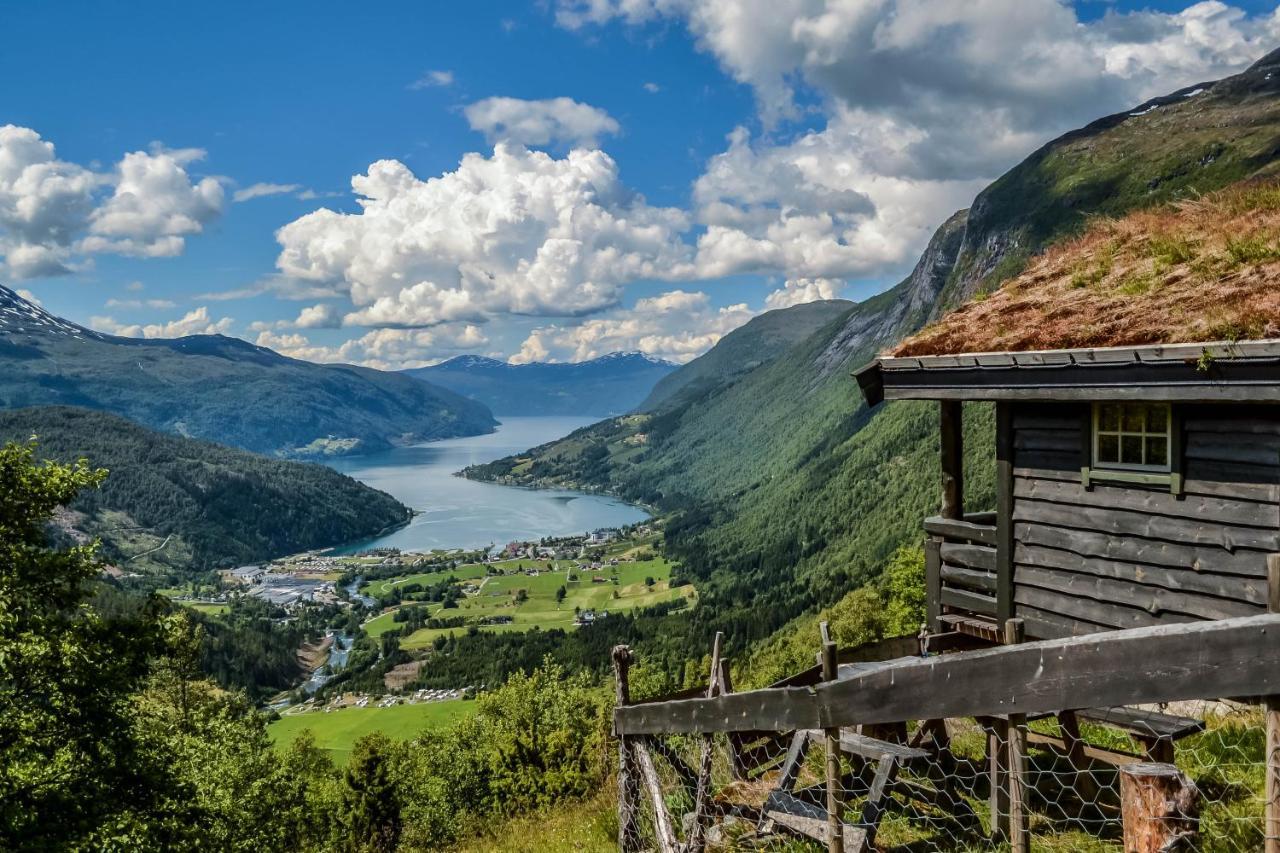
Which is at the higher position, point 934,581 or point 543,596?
point 934,581

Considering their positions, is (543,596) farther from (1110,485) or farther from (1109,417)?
(1109,417)

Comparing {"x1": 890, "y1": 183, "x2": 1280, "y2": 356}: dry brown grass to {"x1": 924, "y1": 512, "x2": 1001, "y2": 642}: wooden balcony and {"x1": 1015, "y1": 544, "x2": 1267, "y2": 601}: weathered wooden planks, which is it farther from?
{"x1": 924, "y1": 512, "x2": 1001, "y2": 642}: wooden balcony

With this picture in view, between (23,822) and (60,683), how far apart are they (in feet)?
6.92

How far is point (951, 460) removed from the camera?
40.5ft

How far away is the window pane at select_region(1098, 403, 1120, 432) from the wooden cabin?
0.02 m

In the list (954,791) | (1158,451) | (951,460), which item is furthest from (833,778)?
(951,460)

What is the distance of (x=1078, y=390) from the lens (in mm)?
9641

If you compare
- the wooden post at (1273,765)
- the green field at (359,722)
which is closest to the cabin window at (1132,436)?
the wooden post at (1273,765)

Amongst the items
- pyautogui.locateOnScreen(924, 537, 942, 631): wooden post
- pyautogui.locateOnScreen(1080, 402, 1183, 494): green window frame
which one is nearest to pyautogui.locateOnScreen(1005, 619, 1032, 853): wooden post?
pyautogui.locateOnScreen(1080, 402, 1183, 494): green window frame

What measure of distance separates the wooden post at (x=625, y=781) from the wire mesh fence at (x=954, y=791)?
0.05 meters

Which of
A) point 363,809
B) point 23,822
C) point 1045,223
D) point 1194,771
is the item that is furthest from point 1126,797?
point 1045,223

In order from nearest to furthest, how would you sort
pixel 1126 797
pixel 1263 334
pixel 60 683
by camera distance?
pixel 1126 797
pixel 1263 334
pixel 60 683

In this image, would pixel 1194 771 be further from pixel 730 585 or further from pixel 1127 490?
pixel 730 585

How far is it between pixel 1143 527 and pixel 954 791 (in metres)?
3.97
